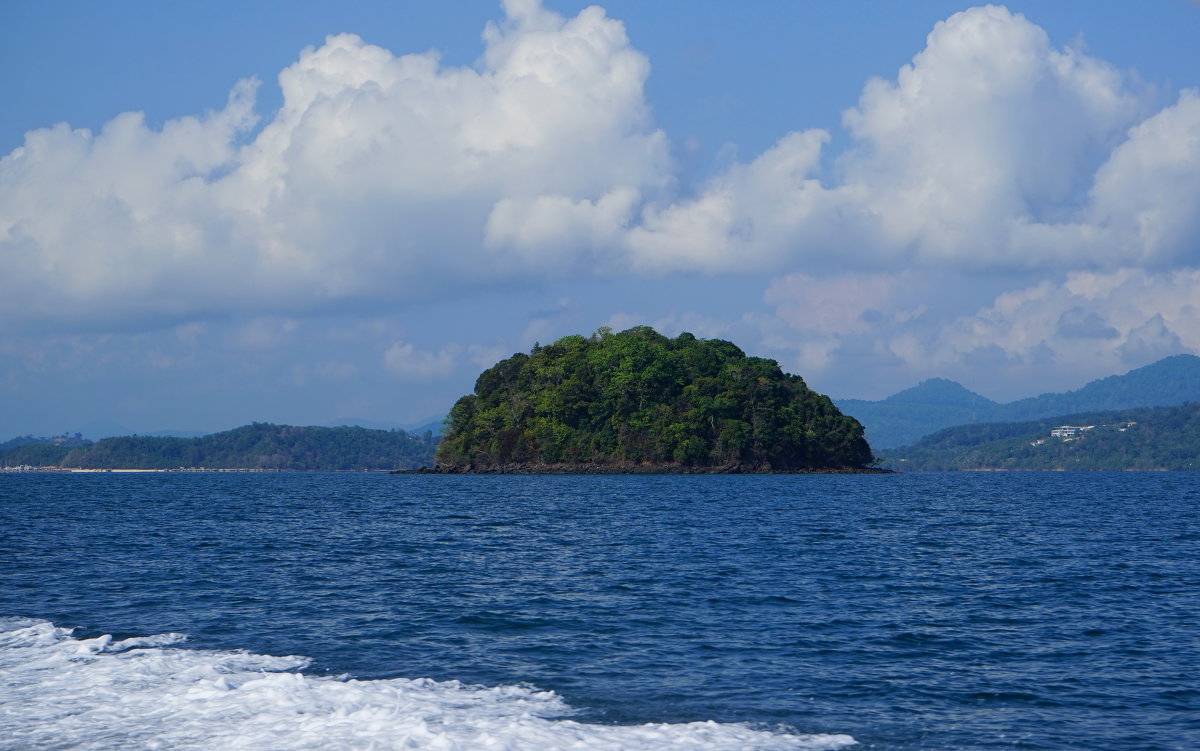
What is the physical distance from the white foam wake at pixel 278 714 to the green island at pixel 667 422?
161m

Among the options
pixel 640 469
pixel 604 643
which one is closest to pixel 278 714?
pixel 604 643

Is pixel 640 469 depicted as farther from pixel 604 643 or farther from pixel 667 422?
pixel 604 643

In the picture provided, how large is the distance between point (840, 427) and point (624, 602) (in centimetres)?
16452

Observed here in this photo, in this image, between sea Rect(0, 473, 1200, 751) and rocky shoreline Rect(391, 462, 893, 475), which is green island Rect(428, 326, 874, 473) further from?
sea Rect(0, 473, 1200, 751)

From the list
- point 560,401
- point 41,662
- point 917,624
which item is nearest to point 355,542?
point 41,662

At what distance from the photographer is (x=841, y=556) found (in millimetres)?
44469

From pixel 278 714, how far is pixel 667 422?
167474 mm

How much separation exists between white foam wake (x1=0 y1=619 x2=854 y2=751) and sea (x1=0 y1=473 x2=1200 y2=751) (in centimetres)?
8

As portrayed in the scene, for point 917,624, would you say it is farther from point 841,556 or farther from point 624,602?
point 841,556

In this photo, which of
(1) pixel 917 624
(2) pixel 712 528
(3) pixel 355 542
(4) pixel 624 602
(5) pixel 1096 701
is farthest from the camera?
(2) pixel 712 528

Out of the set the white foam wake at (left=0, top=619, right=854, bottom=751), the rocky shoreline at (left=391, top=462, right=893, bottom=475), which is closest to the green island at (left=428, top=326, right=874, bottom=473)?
the rocky shoreline at (left=391, top=462, right=893, bottom=475)

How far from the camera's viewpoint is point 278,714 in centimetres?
1919

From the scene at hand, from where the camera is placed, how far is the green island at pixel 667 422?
602 feet

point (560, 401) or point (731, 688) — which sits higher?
point (560, 401)
